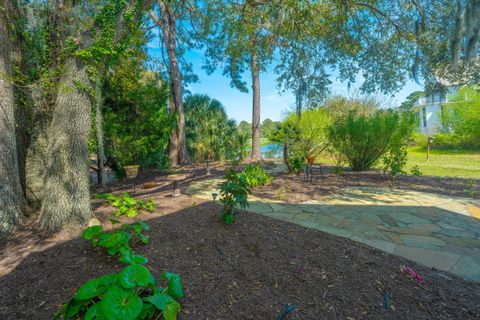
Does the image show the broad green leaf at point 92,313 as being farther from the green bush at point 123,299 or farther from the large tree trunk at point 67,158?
the large tree trunk at point 67,158

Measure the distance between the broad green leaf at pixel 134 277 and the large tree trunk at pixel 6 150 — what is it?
2.45 m

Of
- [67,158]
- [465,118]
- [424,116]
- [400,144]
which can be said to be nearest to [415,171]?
[400,144]

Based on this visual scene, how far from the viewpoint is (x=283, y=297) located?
60.7 inches

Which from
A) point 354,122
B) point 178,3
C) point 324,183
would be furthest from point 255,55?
point 324,183

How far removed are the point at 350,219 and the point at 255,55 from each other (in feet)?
16.1

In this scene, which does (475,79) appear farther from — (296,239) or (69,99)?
(69,99)

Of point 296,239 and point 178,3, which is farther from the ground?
point 178,3

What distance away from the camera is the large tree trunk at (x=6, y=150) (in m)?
2.47

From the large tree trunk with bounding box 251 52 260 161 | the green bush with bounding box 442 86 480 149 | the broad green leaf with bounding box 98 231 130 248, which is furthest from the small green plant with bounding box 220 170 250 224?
the green bush with bounding box 442 86 480 149

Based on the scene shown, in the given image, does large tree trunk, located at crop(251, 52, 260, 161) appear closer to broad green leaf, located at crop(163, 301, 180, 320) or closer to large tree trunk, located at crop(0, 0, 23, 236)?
large tree trunk, located at crop(0, 0, 23, 236)

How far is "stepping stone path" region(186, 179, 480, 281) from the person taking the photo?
7.16ft

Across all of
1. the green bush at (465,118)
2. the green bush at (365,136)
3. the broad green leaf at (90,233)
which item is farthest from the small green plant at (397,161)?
the green bush at (465,118)

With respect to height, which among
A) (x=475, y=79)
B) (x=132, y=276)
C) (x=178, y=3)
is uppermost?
(x=178, y=3)

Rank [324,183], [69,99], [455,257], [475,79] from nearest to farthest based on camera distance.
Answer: [455,257]
[69,99]
[475,79]
[324,183]
